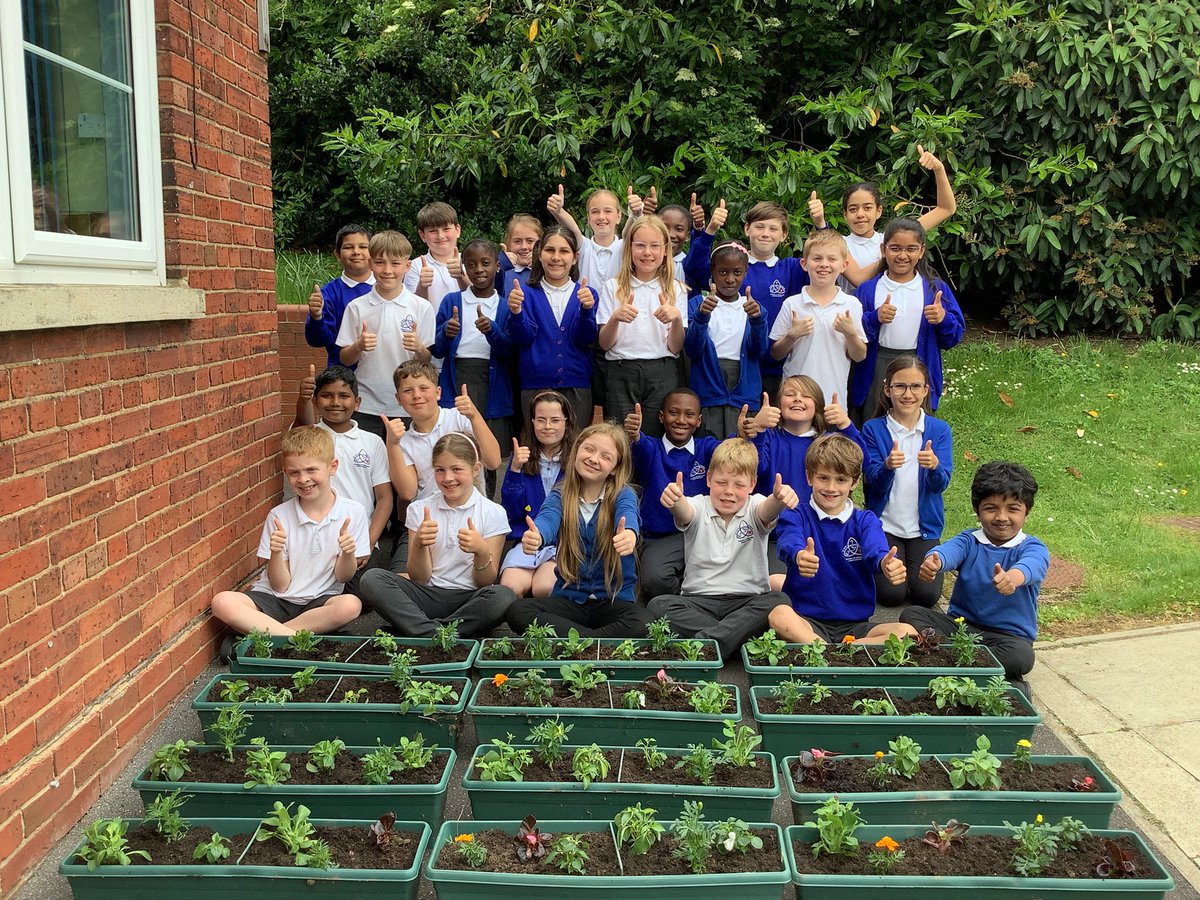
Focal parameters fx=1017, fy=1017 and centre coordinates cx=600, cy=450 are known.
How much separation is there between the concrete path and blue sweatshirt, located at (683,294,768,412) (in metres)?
2.10

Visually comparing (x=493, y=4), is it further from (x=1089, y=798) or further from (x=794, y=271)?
(x=1089, y=798)

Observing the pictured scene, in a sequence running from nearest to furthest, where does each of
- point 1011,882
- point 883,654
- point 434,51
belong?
point 1011,882 → point 883,654 → point 434,51

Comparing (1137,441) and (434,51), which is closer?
(1137,441)

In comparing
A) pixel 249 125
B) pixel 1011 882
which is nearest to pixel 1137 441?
pixel 1011 882

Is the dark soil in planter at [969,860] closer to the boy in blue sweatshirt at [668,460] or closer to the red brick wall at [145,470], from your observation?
the red brick wall at [145,470]

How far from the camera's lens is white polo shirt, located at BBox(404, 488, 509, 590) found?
16.0ft

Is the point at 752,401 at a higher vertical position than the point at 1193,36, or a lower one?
lower

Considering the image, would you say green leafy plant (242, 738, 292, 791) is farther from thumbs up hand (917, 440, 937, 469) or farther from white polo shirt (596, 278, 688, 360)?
thumbs up hand (917, 440, 937, 469)

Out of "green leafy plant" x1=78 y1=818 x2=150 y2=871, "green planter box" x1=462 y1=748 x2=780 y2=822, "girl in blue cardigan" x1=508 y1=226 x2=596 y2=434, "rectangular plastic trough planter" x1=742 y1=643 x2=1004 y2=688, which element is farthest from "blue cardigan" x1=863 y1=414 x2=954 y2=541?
"green leafy plant" x1=78 y1=818 x2=150 y2=871

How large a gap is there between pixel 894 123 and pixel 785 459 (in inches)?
191

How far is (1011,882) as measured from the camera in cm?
269

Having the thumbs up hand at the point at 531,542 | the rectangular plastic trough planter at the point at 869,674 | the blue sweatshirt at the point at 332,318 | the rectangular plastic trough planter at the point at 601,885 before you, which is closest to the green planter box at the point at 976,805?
the rectangular plastic trough planter at the point at 601,885

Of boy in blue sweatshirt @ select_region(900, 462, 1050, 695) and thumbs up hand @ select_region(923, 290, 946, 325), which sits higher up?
thumbs up hand @ select_region(923, 290, 946, 325)

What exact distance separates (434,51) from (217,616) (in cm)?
856
